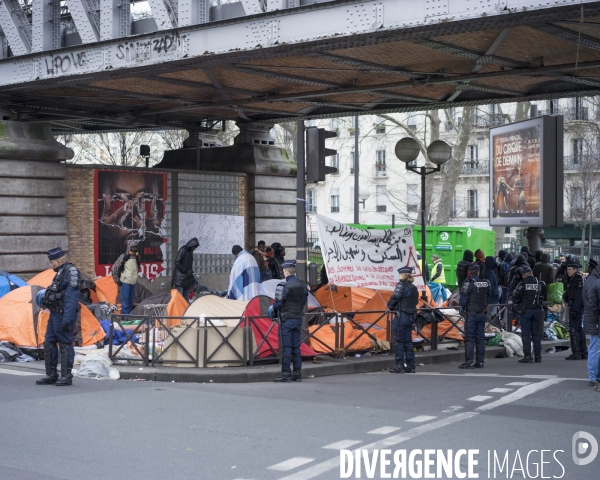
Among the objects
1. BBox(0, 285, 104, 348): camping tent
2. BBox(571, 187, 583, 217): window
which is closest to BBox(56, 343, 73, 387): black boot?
BBox(0, 285, 104, 348): camping tent

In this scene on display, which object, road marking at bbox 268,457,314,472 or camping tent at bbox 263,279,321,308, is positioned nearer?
road marking at bbox 268,457,314,472

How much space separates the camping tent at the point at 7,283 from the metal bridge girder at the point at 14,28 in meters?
4.69

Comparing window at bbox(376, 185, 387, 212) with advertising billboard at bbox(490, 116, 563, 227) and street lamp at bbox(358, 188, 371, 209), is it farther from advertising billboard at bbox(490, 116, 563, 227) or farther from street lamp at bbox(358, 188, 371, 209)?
advertising billboard at bbox(490, 116, 563, 227)

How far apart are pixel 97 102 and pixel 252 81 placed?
5.21m

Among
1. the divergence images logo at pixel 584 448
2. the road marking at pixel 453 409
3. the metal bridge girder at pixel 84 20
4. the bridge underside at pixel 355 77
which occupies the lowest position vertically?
the road marking at pixel 453 409

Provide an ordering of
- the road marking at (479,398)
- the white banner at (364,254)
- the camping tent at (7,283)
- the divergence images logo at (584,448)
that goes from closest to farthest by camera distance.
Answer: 1. the divergence images logo at (584,448)
2. the road marking at (479,398)
3. the white banner at (364,254)
4. the camping tent at (7,283)

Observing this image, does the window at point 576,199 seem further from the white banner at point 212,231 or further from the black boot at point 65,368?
the black boot at point 65,368

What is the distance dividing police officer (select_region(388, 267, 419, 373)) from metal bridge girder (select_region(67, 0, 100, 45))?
7.87 metres

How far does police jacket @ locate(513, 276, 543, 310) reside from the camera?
1576cm

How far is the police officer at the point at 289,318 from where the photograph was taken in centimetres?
1280

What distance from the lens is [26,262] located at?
19516mm

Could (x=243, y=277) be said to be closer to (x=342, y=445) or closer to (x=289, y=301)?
(x=289, y=301)

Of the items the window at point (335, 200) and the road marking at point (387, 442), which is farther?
the window at point (335, 200)

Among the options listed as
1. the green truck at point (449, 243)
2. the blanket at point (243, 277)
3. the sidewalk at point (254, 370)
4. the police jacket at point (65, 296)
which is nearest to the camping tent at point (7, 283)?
the sidewalk at point (254, 370)
